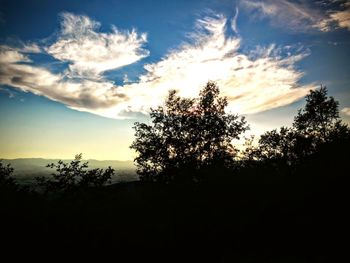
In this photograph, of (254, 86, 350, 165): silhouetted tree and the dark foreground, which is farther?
(254, 86, 350, 165): silhouetted tree

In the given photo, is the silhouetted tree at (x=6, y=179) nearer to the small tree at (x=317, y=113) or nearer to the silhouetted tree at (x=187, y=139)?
the silhouetted tree at (x=187, y=139)

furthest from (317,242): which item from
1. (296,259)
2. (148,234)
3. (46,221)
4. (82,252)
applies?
(46,221)

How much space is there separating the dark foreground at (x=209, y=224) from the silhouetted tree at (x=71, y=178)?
14.2ft

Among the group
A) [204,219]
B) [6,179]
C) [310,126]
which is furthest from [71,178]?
[310,126]

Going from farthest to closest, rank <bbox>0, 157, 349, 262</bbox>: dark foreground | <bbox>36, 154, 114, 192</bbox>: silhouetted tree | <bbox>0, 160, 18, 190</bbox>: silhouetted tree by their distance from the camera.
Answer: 1. <bbox>0, 160, 18, 190</bbox>: silhouetted tree
2. <bbox>36, 154, 114, 192</bbox>: silhouetted tree
3. <bbox>0, 157, 349, 262</bbox>: dark foreground

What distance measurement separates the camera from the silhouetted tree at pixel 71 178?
24.3m

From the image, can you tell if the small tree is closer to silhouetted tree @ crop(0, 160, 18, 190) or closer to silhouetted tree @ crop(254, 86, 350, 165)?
silhouetted tree @ crop(254, 86, 350, 165)

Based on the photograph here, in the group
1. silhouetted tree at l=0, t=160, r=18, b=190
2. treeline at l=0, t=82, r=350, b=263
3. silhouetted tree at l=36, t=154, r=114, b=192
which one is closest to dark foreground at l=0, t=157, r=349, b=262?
treeline at l=0, t=82, r=350, b=263

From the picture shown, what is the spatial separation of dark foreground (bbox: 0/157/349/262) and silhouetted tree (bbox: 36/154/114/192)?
14.2 ft

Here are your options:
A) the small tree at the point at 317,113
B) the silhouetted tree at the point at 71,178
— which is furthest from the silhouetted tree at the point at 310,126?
the silhouetted tree at the point at 71,178

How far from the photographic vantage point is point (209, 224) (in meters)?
17.6

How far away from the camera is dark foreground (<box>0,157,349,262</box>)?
1509cm

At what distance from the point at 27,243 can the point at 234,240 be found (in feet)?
41.2

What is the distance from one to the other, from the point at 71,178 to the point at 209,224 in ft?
47.8
